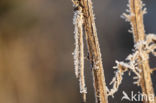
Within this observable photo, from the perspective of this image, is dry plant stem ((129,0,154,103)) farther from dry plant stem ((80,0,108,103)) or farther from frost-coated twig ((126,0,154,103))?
dry plant stem ((80,0,108,103))

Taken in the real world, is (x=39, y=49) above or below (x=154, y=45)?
above

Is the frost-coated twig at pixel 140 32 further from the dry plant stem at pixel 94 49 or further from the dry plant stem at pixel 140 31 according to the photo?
the dry plant stem at pixel 94 49

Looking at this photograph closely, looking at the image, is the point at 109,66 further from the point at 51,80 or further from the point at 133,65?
the point at 133,65

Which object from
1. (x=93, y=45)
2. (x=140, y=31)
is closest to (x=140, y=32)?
(x=140, y=31)

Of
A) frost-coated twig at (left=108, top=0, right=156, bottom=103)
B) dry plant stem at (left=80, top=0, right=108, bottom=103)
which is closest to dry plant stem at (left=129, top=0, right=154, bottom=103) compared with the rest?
frost-coated twig at (left=108, top=0, right=156, bottom=103)

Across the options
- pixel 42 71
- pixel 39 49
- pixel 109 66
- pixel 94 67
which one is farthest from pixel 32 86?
pixel 94 67

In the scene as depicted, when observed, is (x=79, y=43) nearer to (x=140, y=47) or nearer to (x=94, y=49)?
(x=94, y=49)
